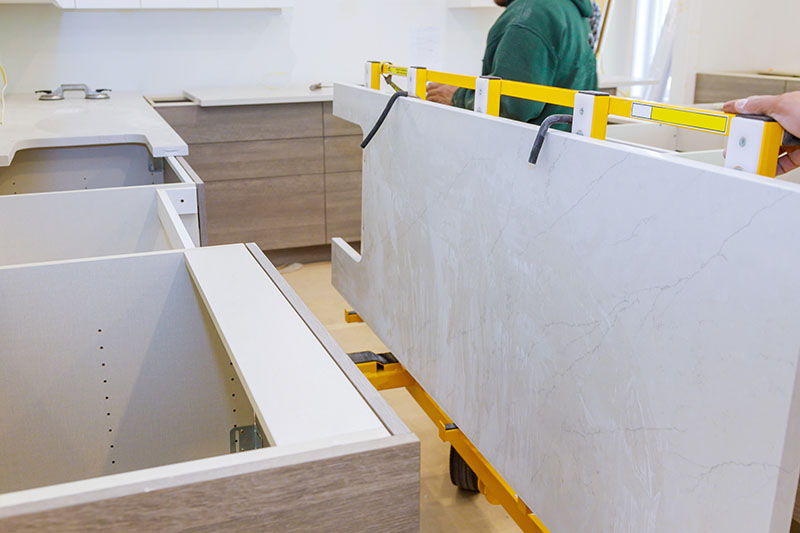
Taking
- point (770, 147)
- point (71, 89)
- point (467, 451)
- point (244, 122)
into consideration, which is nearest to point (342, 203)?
point (244, 122)

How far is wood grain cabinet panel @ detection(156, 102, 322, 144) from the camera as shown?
3.50 metres

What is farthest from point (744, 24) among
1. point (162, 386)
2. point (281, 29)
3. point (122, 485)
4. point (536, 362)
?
point (122, 485)

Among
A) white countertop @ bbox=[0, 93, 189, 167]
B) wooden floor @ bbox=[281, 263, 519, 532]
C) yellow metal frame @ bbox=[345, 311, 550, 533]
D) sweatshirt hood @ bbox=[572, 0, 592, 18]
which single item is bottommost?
wooden floor @ bbox=[281, 263, 519, 532]

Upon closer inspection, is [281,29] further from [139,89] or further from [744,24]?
[744,24]

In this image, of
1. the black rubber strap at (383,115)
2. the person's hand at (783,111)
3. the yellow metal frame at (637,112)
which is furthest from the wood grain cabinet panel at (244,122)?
the person's hand at (783,111)

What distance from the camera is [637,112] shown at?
119 cm

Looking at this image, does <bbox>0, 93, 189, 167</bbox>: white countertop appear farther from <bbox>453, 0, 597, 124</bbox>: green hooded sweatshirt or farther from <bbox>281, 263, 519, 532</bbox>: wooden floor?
<bbox>281, 263, 519, 532</bbox>: wooden floor

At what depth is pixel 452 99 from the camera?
2.11 m

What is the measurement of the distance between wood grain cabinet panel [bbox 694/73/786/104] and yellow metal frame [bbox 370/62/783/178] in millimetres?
3155

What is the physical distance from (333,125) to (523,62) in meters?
2.03

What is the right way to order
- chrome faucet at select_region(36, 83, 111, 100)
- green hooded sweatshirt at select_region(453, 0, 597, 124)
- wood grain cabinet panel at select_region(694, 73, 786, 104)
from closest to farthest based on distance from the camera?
green hooded sweatshirt at select_region(453, 0, 597, 124) → chrome faucet at select_region(36, 83, 111, 100) → wood grain cabinet panel at select_region(694, 73, 786, 104)

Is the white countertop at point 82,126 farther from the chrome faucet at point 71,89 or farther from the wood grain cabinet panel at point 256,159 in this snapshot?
the wood grain cabinet panel at point 256,159

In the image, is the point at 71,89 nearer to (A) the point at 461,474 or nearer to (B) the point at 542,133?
(A) the point at 461,474

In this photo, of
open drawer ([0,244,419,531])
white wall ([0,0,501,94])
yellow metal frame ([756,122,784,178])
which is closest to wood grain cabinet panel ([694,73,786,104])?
white wall ([0,0,501,94])
